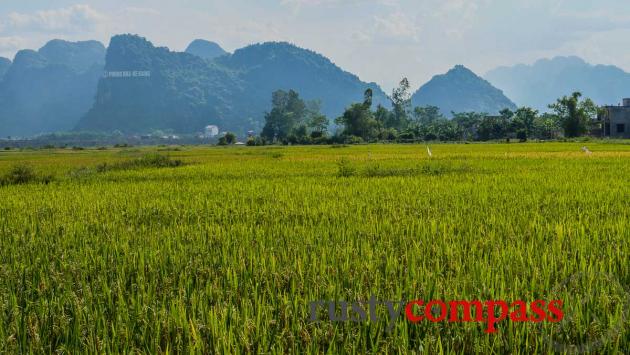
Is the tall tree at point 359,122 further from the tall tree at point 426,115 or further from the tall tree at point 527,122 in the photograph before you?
the tall tree at point 426,115

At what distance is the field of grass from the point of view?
193 cm

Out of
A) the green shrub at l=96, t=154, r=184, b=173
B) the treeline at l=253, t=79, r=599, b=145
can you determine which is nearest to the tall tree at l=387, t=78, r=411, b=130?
the treeline at l=253, t=79, r=599, b=145

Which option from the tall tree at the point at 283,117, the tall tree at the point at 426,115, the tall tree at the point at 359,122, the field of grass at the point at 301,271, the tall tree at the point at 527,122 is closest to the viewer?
the field of grass at the point at 301,271

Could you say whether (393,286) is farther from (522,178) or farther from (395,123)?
(395,123)

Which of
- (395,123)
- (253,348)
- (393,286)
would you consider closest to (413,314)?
(393,286)

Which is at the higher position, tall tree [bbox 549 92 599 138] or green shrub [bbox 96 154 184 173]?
tall tree [bbox 549 92 599 138]

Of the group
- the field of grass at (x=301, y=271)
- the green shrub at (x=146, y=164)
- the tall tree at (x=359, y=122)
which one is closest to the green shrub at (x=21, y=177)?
the green shrub at (x=146, y=164)

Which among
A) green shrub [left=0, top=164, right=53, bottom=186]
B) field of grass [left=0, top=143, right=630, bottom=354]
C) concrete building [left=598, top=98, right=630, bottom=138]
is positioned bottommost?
field of grass [left=0, top=143, right=630, bottom=354]

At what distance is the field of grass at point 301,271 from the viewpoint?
6.35ft

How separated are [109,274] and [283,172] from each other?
32.3 ft

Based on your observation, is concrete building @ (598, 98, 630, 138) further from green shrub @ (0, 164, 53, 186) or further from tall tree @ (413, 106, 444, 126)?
tall tree @ (413, 106, 444, 126)

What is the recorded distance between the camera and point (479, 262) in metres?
2.91

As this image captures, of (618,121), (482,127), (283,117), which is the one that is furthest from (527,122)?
(283,117)

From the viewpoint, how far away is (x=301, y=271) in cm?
283
